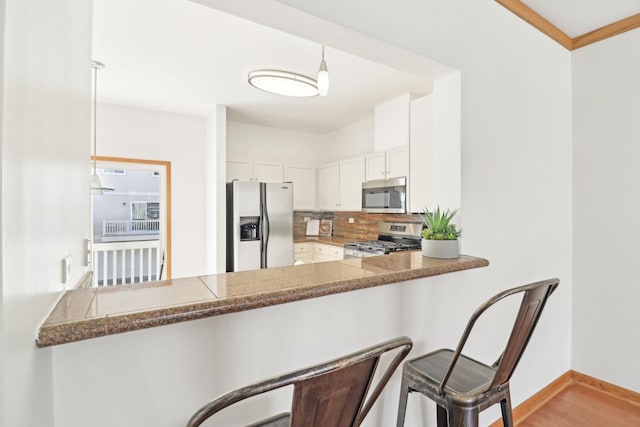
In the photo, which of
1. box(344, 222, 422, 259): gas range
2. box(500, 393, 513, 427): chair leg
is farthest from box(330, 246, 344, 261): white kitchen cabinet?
box(500, 393, 513, 427): chair leg

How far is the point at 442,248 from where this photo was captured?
1572 millimetres

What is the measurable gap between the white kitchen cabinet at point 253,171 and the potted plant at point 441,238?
318 centimetres

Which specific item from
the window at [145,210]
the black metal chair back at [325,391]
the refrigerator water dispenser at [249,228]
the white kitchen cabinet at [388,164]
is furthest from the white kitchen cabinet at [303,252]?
the black metal chair back at [325,391]

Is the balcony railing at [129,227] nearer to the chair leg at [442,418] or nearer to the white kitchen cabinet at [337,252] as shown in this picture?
the white kitchen cabinet at [337,252]

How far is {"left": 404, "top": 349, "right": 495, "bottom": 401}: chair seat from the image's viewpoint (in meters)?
1.17

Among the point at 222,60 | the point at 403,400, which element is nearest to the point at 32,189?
the point at 403,400

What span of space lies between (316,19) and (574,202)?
245 cm

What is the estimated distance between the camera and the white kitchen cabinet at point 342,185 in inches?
163

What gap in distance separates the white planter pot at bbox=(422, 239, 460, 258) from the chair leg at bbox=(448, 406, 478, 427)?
2.23ft

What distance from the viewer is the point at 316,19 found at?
3.95 feet

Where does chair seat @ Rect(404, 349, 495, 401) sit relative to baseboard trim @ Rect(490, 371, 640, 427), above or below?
above

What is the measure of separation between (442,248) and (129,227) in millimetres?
4156

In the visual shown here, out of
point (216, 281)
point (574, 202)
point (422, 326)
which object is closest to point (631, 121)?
point (574, 202)

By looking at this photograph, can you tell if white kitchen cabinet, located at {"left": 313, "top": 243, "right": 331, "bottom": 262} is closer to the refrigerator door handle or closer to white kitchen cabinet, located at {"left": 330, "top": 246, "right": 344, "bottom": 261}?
white kitchen cabinet, located at {"left": 330, "top": 246, "right": 344, "bottom": 261}
